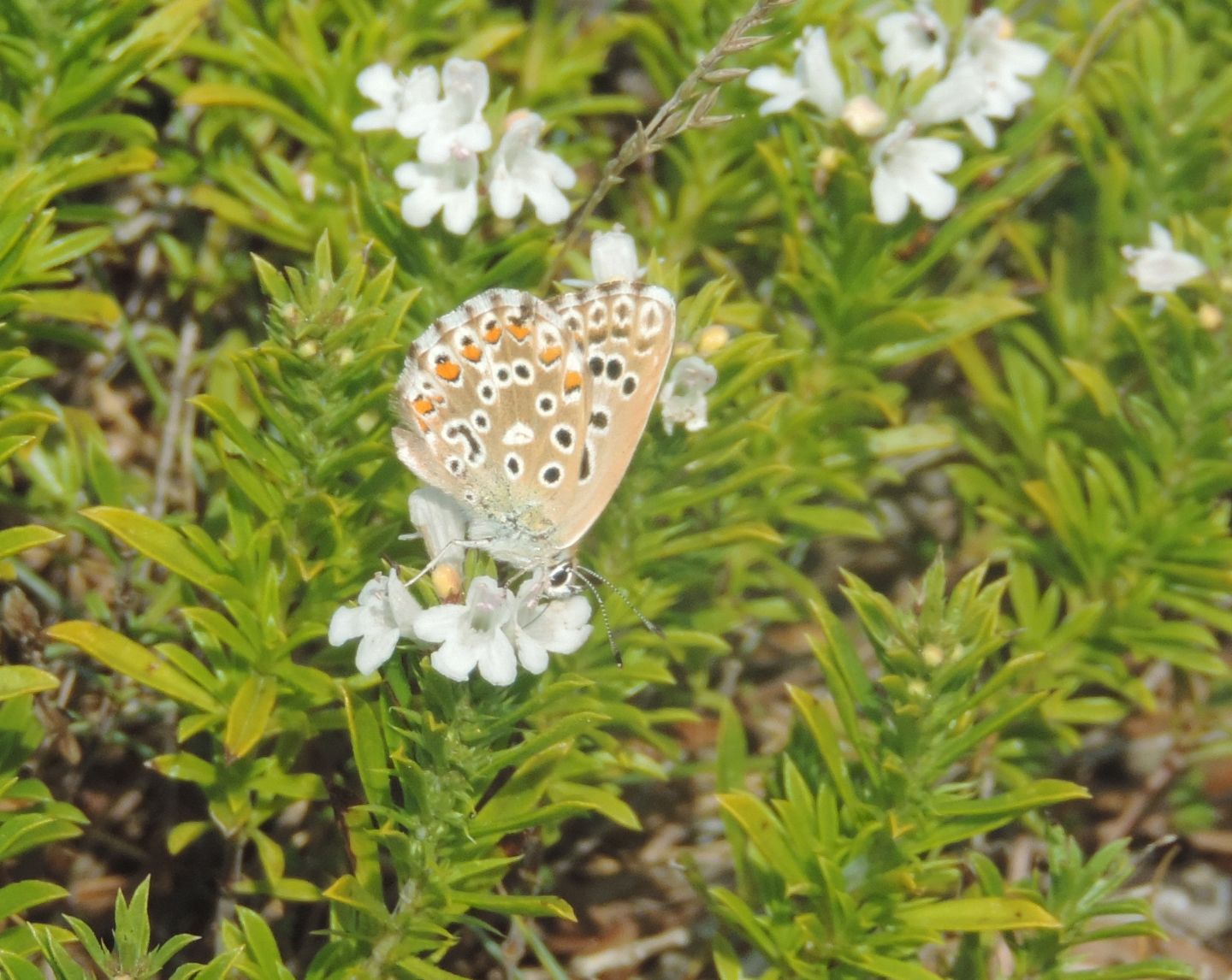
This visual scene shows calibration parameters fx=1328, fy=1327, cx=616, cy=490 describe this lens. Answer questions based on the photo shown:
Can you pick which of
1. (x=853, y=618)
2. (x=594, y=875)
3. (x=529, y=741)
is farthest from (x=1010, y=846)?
(x=529, y=741)

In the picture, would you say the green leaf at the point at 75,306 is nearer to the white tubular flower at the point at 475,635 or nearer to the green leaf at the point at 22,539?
the green leaf at the point at 22,539

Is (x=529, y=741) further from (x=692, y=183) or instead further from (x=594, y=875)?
(x=692, y=183)

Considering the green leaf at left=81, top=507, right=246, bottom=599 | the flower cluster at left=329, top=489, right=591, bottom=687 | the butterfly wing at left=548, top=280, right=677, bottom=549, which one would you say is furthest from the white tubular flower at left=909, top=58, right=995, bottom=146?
the green leaf at left=81, top=507, right=246, bottom=599

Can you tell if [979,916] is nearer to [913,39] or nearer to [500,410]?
[500,410]

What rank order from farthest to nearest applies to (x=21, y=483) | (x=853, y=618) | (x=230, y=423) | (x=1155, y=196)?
(x=853, y=618)
(x=1155, y=196)
(x=21, y=483)
(x=230, y=423)

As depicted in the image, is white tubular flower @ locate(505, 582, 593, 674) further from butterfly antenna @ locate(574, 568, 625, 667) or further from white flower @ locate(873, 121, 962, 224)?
white flower @ locate(873, 121, 962, 224)
